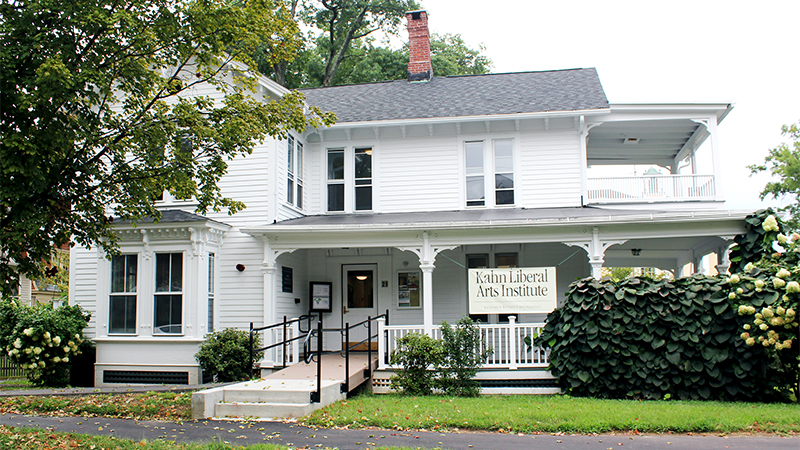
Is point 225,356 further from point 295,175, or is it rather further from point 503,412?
point 503,412

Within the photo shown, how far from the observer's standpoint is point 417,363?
10.9 meters

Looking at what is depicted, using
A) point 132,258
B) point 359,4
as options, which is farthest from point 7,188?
point 359,4

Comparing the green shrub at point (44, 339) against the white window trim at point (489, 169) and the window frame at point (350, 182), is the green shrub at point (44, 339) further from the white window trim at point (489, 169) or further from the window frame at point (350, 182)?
the white window trim at point (489, 169)

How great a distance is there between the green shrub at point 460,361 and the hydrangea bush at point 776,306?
4.24m

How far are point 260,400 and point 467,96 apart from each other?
9894 mm

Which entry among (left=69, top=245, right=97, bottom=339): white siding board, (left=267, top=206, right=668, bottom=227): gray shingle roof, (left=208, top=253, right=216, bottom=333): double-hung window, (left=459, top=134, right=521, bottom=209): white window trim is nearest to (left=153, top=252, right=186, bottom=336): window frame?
(left=208, top=253, right=216, bottom=333): double-hung window

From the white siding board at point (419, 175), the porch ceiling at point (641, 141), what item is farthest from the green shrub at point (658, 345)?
the porch ceiling at point (641, 141)

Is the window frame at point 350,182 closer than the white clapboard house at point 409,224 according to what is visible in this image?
No

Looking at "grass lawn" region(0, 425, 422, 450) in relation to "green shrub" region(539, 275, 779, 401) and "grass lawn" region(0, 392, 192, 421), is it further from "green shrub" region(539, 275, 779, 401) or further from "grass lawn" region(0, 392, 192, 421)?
"green shrub" region(539, 275, 779, 401)

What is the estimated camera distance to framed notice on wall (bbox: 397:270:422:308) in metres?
14.9

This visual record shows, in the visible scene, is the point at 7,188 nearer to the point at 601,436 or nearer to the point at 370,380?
the point at 370,380

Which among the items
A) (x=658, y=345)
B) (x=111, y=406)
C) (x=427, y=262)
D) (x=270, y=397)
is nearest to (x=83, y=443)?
(x=111, y=406)

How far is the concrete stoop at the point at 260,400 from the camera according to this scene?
873cm

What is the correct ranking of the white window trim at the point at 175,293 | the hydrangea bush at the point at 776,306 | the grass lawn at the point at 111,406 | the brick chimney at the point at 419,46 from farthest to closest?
the brick chimney at the point at 419,46, the white window trim at the point at 175,293, the grass lawn at the point at 111,406, the hydrangea bush at the point at 776,306
